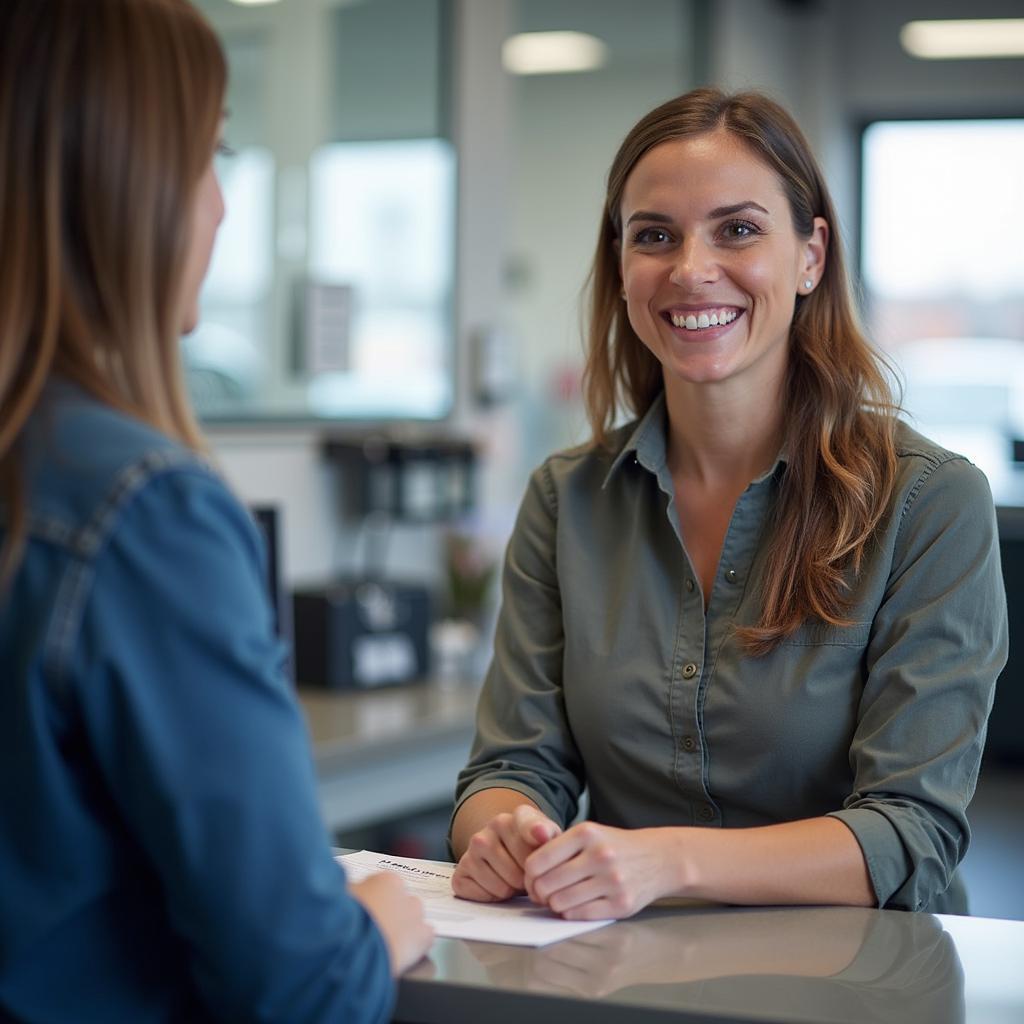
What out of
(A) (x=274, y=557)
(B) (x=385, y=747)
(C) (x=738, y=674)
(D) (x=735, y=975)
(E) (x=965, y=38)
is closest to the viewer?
(D) (x=735, y=975)

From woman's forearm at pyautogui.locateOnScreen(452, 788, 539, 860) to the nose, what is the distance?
60 cm

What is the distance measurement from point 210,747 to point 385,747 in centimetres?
205

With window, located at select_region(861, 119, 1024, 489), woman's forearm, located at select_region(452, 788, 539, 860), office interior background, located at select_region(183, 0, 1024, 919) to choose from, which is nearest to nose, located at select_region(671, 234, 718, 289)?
office interior background, located at select_region(183, 0, 1024, 919)

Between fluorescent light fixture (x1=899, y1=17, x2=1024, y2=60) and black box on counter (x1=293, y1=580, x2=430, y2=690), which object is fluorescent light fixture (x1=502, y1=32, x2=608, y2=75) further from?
black box on counter (x1=293, y1=580, x2=430, y2=690)

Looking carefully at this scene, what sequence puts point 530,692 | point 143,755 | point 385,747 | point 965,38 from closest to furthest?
1. point 143,755
2. point 530,692
3. point 385,747
4. point 965,38

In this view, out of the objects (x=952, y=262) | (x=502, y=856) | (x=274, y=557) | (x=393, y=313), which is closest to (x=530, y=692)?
(x=502, y=856)

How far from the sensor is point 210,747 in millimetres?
894

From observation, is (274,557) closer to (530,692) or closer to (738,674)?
(530,692)

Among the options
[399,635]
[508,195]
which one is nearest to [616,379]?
[399,635]

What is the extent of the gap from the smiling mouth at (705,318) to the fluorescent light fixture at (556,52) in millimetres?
4853

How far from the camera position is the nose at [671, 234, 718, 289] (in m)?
1.66

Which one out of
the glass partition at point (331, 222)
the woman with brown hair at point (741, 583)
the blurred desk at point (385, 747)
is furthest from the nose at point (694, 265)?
the glass partition at point (331, 222)

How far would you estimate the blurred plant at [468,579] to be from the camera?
383cm

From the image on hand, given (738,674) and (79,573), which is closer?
(79,573)
